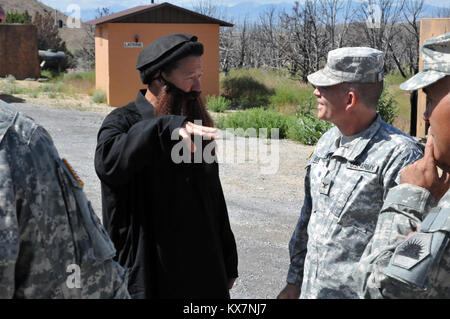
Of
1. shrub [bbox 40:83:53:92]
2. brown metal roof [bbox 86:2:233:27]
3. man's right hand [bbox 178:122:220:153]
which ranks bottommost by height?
shrub [bbox 40:83:53:92]

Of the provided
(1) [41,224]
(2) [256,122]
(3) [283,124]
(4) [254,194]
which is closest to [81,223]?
(1) [41,224]

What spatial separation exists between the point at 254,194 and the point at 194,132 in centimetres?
642

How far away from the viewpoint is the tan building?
18781mm

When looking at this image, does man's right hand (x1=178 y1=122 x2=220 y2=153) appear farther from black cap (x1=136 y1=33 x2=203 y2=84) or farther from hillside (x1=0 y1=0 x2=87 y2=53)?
hillside (x1=0 y1=0 x2=87 y2=53)

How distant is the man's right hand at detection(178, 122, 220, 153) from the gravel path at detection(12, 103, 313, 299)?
3017 millimetres

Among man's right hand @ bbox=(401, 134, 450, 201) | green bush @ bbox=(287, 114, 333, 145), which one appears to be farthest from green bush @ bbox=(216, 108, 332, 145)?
man's right hand @ bbox=(401, 134, 450, 201)

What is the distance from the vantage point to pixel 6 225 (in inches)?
50.6

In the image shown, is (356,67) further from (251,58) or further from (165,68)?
(251,58)

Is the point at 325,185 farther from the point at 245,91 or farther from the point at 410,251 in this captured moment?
the point at 245,91

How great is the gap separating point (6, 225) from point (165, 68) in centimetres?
157

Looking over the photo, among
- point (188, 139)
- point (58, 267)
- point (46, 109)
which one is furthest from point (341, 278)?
point (46, 109)

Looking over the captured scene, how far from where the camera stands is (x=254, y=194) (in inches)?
330

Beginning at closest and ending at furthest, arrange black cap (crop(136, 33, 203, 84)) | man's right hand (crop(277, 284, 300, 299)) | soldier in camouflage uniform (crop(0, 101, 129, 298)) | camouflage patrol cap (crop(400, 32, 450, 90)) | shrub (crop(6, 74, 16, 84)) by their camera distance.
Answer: soldier in camouflage uniform (crop(0, 101, 129, 298)) < camouflage patrol cap (crop(400, 32, 450, 90)) < black cap (crop(136, 33, 203, 84)) < man's right hand (crop(277, 284, 300, 299)) < shrub (crop(6, 74, 16, 84))

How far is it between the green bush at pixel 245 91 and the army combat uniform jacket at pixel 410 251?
59.5 ft
